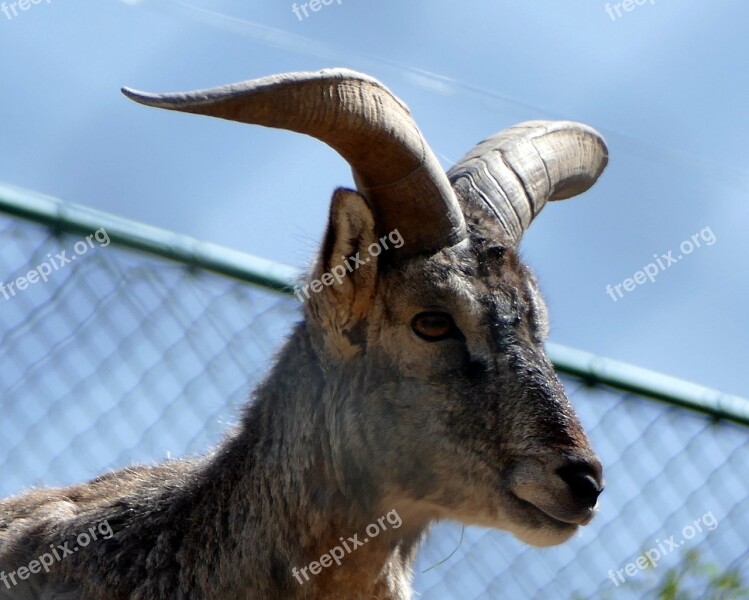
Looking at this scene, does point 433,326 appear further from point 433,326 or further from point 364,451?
point 364,451

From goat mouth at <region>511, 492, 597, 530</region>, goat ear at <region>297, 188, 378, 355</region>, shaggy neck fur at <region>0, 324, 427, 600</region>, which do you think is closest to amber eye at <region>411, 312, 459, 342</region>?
goat ear at <region>297, 188, 378, 355</region>

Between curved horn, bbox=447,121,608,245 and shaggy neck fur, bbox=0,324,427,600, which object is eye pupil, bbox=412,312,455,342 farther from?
curved horn, bbox=447,121,608,245

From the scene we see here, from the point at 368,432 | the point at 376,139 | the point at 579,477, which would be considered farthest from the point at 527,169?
the point at 579,477

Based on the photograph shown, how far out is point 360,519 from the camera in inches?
209

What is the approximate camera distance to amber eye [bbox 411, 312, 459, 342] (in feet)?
17.4

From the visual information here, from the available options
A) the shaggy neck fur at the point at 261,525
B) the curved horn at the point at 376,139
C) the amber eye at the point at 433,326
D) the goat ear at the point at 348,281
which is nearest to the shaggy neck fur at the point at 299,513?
the shaggy neck fur at the point at 261,525

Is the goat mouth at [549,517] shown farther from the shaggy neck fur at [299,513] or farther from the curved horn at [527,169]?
the curved horn at [527,169]

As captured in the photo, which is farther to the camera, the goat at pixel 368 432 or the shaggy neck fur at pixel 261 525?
the shaggy neck fur at pixel 261 525

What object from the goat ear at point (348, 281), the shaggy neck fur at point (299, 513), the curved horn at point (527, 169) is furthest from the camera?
the curved horn at point (527, 169)

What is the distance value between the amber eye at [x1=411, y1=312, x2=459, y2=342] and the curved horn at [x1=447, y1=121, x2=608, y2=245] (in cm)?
74

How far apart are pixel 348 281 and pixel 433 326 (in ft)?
1.10

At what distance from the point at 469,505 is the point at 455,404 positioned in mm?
345

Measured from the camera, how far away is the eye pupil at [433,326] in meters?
5.30

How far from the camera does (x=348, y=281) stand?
5.38 m
